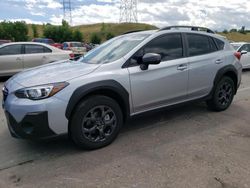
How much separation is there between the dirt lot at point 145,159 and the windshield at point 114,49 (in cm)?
123

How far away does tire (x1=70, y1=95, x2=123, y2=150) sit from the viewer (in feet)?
13.3

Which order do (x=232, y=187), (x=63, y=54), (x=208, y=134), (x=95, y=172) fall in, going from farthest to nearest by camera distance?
(x=63, y=54) < (x=208, y=134) < (x=95, y=172) < (x=232, y=187)

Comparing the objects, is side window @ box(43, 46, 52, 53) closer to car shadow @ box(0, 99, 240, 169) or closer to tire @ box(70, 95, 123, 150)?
car shadow @ box(0, 99, 240, 169)

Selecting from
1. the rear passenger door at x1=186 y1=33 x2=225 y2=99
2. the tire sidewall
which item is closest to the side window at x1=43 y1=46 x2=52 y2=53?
the rear passenger door at x1=186 y1=33 x2=225 y2=99

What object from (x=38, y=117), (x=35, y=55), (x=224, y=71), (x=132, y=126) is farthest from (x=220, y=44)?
(x=35, y=55)

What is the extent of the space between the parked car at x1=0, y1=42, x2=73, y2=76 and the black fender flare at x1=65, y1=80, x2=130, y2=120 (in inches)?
291

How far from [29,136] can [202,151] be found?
90.1 inches

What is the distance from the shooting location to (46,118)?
12.5 feet

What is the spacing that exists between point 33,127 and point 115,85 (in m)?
1.23

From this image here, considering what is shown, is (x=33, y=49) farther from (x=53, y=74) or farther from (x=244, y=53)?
(x=244, y=53)

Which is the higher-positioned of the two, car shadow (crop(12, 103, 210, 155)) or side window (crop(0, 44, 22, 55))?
side window (crop(0, 44, 22, 55))

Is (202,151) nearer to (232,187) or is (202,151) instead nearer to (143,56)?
(232,187)

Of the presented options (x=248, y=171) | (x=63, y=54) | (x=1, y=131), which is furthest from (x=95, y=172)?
(x=63, y=54)

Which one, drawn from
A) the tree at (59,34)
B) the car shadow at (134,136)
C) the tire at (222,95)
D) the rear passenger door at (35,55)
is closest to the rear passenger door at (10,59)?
the rear passenger door at (35,55)
